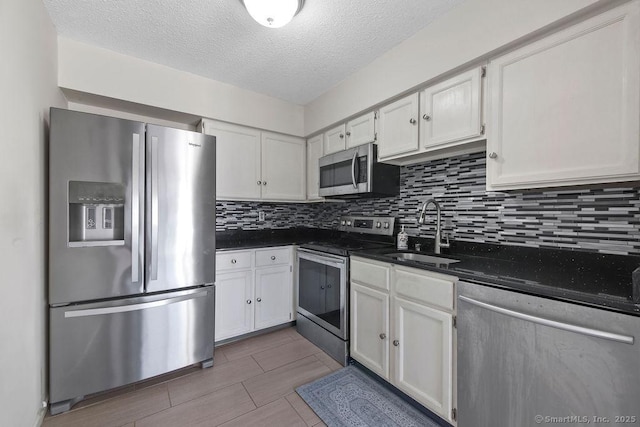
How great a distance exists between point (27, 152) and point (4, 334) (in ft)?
2.85

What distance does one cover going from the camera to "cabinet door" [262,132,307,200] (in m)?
2.82

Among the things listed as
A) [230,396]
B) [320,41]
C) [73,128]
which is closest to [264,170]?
[320,41]

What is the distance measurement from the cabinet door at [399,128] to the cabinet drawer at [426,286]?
867 millimetres

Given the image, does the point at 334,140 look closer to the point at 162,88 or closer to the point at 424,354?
the point at 162,88

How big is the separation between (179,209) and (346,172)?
139 centimetres

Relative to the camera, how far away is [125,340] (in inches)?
67.3

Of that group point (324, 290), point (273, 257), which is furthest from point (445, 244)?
point (273, 257)

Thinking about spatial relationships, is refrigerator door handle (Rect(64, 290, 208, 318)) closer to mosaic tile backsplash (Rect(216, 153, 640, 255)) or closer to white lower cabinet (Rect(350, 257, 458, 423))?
mosaic tile backsplash (Rect(216, 153, 640, 255))

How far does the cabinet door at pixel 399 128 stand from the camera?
1866 mm

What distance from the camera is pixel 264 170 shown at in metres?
2.80

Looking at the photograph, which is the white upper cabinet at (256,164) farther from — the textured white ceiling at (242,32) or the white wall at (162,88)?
the textured white ceiling at (242,32)

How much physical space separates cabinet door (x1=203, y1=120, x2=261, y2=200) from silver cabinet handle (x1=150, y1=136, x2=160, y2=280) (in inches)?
28.2

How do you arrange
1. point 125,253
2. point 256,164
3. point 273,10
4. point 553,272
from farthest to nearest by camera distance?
point 256,164 < point 125,253 < point 273,10 < point 553,272

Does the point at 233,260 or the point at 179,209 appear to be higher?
the point at 179,209
